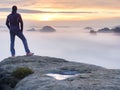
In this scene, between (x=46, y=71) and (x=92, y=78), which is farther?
(x=46, y=71)

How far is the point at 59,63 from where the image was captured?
31.5 metres

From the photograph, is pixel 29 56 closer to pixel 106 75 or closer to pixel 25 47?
pixel 25 47

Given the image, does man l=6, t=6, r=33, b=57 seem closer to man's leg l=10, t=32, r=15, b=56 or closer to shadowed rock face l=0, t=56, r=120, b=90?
man's leg l=10, t=32, r=15, b=56

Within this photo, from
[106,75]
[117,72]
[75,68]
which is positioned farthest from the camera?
[75,68]

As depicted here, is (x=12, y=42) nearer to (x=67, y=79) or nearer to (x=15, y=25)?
(x=15, y=25)

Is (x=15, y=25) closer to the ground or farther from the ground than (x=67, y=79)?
farther from the ground

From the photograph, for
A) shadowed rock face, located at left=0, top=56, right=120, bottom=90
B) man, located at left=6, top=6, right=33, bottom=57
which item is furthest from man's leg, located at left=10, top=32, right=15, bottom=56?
shadowed rock face, located at left=0, top=56, right=120, bottom=90

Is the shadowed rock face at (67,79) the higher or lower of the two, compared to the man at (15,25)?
lower

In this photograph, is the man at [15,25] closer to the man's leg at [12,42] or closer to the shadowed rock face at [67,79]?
the man's leg at [12,42]

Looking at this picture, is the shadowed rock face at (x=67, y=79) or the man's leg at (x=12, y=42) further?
the man's leg at (x=12, y=42)

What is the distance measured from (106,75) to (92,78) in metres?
1.31

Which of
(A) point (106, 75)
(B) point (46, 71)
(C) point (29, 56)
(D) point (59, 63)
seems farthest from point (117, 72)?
(C) point (29, 56)

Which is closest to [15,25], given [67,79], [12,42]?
[12,42]

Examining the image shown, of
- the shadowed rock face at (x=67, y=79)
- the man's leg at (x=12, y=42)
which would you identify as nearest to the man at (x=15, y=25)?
the man's leg at (x=12, y=42)
